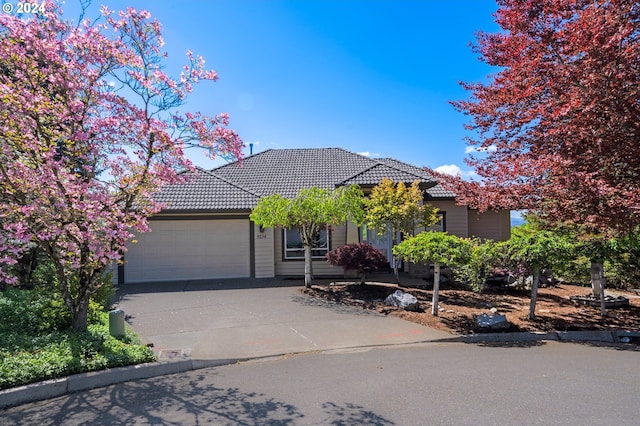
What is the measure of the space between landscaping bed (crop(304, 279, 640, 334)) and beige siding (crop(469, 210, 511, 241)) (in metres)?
3.69

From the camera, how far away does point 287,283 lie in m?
13.6

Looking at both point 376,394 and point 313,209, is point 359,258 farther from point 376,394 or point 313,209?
point 376,394

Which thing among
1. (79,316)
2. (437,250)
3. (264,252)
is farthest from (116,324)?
(264,252)

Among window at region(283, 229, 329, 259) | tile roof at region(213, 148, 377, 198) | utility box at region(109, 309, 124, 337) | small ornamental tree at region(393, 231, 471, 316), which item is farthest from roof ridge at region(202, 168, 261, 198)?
utility box at region(109, 309, 124, 337)

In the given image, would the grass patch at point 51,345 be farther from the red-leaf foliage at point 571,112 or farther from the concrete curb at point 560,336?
the red-leaf foliage at point 571,112

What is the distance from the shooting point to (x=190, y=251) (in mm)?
14570

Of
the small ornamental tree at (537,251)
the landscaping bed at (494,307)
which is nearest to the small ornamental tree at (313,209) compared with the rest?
the landscaping bed at (494,307)

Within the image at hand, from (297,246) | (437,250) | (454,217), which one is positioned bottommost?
(297,246)

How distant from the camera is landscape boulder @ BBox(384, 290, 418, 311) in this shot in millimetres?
9359

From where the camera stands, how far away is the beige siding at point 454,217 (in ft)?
50.8

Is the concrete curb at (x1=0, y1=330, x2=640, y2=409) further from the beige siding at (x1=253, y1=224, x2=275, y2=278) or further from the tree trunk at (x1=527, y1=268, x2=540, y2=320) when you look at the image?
the beige siding at (x1=253, y1=224, x2=275, y2=278)

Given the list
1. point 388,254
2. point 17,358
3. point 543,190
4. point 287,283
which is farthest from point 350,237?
point 17,358

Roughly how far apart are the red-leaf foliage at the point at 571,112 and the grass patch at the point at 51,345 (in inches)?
279

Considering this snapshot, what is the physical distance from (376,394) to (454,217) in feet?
39.0
